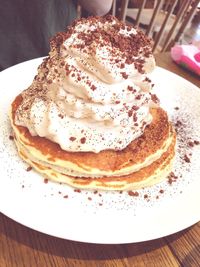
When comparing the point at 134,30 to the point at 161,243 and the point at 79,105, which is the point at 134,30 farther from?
the point at 161,243

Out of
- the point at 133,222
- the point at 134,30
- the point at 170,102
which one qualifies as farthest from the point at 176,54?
the point at 133,222

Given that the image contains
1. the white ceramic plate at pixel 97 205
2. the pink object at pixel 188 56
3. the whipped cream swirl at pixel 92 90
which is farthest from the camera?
the pink object at pixel 188 56

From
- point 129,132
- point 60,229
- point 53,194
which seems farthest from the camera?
point 129,132

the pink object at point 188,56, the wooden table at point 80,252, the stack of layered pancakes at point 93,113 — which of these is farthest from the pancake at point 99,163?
the pink object at point 188,56

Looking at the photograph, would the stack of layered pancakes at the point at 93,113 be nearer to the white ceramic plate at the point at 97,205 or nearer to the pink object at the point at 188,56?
the white ceramic plate at the point at 97,205

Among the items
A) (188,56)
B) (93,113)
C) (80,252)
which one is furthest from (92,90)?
(188,56)
